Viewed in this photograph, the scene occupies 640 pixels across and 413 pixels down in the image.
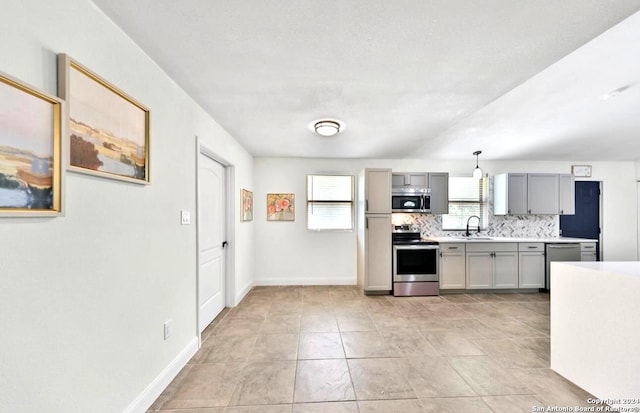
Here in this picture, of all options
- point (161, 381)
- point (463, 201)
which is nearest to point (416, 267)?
point (463, 201)

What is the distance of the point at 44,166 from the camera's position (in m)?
1.10

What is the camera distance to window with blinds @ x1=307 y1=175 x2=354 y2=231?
16.4 ft

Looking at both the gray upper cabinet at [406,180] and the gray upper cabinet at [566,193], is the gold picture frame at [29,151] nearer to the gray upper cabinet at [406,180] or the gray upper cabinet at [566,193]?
the gray upper cabinet at [406,180]

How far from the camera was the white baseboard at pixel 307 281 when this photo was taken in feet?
16.1

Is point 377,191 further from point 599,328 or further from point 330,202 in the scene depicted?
point 599,328

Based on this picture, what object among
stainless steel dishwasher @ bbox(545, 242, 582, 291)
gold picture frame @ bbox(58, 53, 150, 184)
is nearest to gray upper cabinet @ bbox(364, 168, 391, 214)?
stainless steel dishwasher @ bbox(545, 242, 582, 291)

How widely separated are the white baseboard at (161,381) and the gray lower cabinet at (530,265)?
4.81m

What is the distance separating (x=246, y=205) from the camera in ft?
14.2

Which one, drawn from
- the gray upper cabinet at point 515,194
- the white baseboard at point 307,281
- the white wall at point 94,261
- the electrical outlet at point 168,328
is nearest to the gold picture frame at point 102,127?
the white wall at point 94,261

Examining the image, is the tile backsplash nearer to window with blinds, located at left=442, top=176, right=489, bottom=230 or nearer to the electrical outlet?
window with blinds, located at left=442, top=176, right=489, bottom=230

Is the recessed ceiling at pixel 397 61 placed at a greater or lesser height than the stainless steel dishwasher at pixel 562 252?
greater

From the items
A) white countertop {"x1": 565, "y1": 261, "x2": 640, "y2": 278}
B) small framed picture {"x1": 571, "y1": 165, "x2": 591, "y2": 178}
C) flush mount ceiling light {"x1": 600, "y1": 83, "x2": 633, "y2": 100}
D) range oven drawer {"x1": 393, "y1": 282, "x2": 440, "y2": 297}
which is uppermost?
flush mount ceiling light {"x1": 600, "y1": 83, "x2": 633, "y2": 100}

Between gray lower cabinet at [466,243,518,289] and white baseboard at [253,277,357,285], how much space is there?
1930mm

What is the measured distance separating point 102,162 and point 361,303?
346cm
